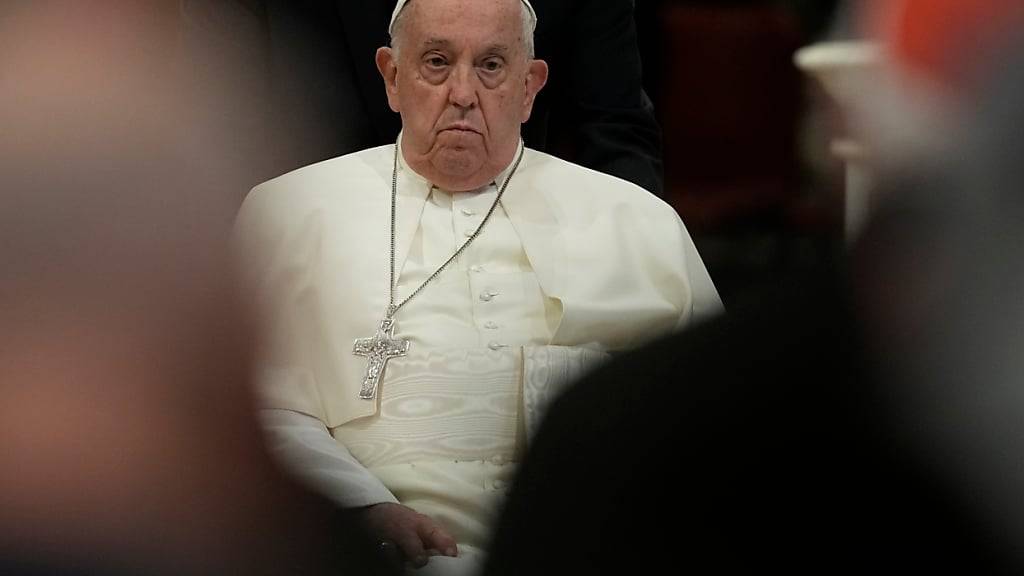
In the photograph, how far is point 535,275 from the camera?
1685 mm

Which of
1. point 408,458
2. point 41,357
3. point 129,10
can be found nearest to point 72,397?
point 41,357

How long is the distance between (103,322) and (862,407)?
595mm

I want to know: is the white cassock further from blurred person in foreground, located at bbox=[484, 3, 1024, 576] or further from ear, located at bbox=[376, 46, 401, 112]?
blurred person in foreground, located at bbox=[484, 3, 1024, 576]

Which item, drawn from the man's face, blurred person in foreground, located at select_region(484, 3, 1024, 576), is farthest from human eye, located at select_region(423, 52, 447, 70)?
blurred person in foreground, located at select_region(484, 3, 1024, 576)

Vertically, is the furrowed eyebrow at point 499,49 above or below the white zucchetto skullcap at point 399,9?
below

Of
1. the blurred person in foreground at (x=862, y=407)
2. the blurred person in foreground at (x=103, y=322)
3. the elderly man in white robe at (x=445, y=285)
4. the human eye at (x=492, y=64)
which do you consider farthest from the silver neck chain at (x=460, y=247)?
the blurred person in foreground at (x=862, y=407)

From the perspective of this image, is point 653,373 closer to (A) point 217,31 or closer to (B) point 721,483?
(B) point 721,483

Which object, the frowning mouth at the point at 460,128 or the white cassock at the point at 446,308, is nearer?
the white cassock at the point at 446,308

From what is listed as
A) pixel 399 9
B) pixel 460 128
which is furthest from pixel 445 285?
pixel 399 9

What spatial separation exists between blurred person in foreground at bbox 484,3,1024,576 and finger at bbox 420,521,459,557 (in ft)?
1.54

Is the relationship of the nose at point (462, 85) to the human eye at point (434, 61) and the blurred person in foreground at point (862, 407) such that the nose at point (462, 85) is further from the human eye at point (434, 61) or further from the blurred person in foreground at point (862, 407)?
the blurred person in foreground at point (862, 407)

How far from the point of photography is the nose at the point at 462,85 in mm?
1573

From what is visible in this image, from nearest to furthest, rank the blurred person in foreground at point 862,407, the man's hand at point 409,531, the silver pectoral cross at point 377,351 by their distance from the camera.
Answer: the blurred person in foreground at point 862,407
the man's hand at point 409,531
the silver pectoral cross at point 377,351

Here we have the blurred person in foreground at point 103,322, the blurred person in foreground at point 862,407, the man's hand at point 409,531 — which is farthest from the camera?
the man's hand at point 409,531
